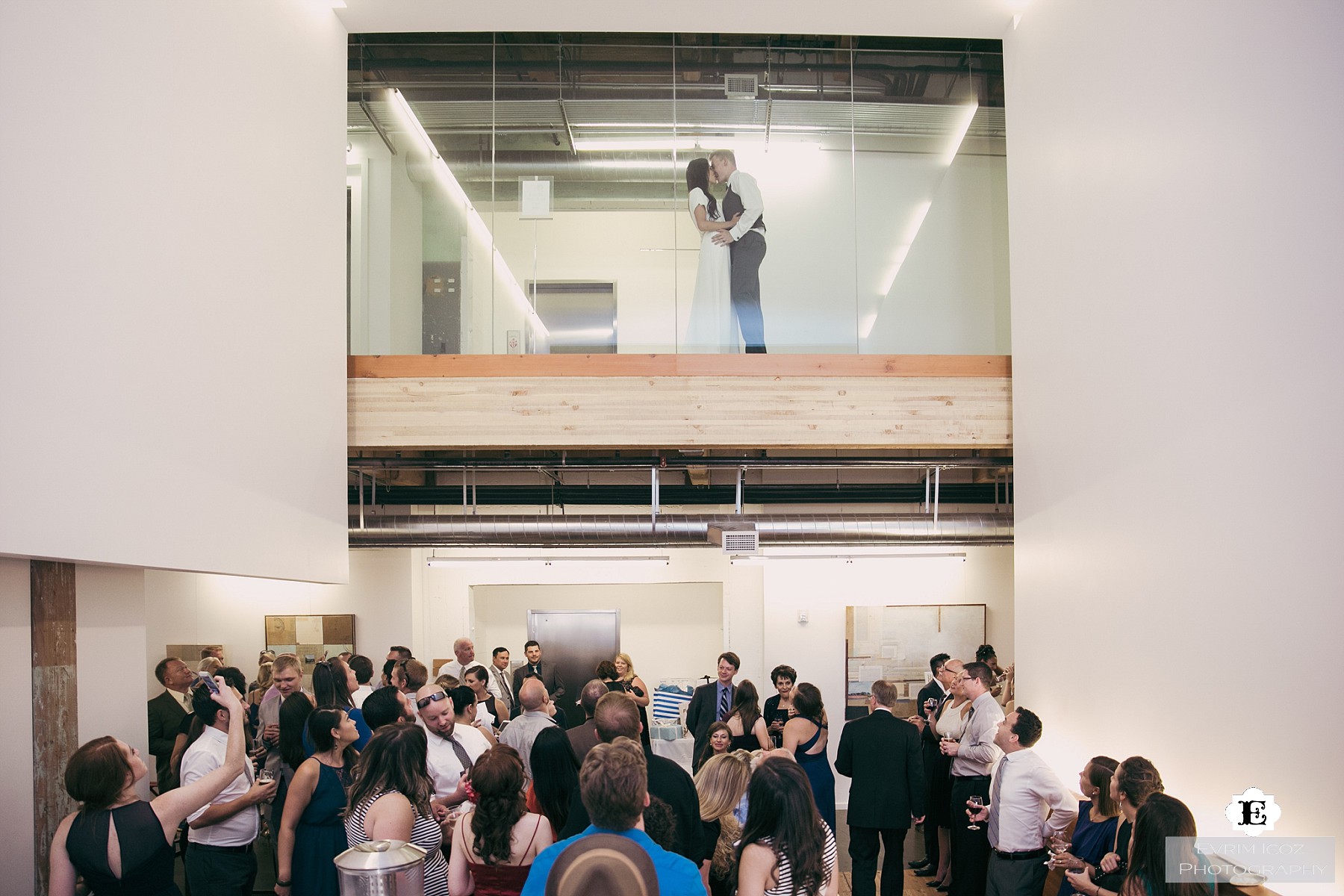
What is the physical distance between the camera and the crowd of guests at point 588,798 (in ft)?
10.0

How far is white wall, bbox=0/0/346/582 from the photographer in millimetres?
3309

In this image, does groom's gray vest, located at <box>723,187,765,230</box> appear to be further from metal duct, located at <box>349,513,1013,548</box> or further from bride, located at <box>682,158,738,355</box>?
metal duct, located at <box>349,513,1013,548</box>

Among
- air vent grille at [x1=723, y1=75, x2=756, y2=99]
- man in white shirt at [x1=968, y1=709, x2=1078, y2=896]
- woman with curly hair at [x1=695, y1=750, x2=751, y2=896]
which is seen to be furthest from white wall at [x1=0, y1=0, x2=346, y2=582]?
man in white shirt at [x1=968, y1=709, x2=1078, y2=896]

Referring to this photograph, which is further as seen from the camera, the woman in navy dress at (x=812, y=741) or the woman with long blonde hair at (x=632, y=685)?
the woman with long blonde hair at (x=632, y=685)

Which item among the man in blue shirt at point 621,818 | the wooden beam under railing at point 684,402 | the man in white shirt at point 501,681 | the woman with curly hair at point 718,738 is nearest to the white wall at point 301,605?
the man in white shirt at point 501,681

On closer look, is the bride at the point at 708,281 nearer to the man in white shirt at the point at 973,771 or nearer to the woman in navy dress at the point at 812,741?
the woman in navy dress at the point at 812,741

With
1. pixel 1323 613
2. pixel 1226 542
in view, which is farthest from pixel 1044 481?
pixel 1323 613

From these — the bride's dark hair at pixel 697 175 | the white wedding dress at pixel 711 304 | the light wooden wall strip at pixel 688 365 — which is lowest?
the light wooden wall strip at pixel 688 365

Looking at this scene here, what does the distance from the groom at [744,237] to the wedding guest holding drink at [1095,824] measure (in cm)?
353

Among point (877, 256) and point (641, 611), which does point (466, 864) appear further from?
point (641, 611)

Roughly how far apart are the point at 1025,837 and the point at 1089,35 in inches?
171

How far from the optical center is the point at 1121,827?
12.6 feet

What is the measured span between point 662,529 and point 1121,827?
4798 mm

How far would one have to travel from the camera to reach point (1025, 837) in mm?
4676
